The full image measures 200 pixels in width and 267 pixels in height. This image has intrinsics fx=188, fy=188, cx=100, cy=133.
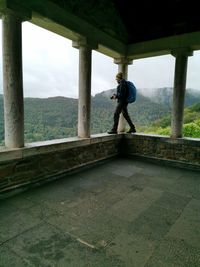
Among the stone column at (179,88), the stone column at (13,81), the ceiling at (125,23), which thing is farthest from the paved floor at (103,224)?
the ceiling at (125,23)

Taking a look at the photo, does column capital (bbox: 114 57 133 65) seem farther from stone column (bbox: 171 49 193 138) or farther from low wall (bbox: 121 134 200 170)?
low wall (bbox: 121 134 200 170)

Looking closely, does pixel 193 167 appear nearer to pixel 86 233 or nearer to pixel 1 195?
pixel 86 233

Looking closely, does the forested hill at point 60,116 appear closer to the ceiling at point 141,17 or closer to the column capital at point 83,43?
the column capital at point 83,43

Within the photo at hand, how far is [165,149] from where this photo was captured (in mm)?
4305

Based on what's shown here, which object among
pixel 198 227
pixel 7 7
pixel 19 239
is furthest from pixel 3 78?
pixel 198 227

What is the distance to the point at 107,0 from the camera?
3.99 metres

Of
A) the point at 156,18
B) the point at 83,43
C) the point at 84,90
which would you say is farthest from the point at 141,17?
the point at 84,90

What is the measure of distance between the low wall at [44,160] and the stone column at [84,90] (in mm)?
286

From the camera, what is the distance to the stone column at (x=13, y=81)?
8.29ft

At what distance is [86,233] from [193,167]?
Result: 3.05 meters

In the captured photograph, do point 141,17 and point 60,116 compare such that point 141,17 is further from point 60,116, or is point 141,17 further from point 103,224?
point 103,224

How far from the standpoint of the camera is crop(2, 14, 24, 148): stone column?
2525mm

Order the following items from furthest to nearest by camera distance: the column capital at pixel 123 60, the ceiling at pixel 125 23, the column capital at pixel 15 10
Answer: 1. the column capital at pixel 123 60
2. the ceiling at pixel 125 23
3. the column capital at pixel 15 10

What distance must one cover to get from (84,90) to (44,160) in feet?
5.30
